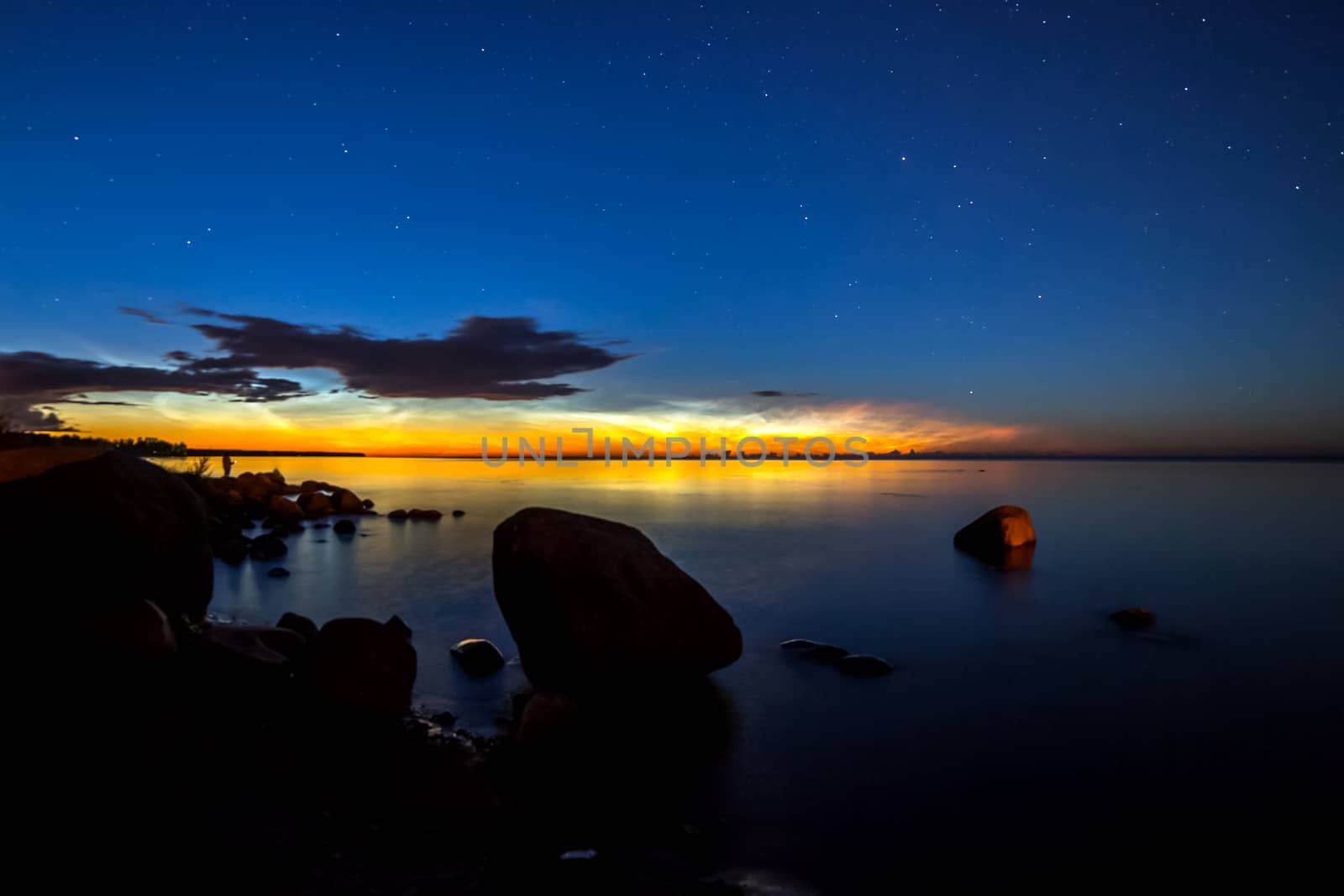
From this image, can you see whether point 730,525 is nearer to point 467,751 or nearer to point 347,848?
point 467,751

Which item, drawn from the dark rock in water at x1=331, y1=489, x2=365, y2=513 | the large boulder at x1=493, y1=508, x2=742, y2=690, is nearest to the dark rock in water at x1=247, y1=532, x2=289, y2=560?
the dark rock in water at x1=331, y1=489, x2=365, y2=513

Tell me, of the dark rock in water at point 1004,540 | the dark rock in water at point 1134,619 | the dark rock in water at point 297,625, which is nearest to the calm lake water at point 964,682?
the dark rock in water at point 1134,619

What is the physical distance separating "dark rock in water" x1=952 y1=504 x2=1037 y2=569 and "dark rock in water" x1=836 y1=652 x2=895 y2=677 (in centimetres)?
1171

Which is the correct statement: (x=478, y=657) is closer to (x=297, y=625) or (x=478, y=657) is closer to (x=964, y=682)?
(x=297, y=625)

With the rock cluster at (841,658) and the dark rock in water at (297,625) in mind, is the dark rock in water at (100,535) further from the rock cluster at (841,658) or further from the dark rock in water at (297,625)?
the rock cluster at (841,658)

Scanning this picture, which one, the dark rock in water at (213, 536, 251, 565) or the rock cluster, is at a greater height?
the dark rock in water at (213, 536, 251, 565)

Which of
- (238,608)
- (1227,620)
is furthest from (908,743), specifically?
(238,608)

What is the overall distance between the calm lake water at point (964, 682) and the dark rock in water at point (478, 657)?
0.25m

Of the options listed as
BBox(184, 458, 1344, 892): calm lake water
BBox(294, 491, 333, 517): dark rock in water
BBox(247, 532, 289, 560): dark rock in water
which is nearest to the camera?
BBox(184, 458, 1344, 892): calm lake water

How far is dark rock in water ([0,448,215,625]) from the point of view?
845 cm

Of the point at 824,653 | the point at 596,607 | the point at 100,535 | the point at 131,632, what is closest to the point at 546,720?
the point at 596,607

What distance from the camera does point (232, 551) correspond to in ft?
60.0

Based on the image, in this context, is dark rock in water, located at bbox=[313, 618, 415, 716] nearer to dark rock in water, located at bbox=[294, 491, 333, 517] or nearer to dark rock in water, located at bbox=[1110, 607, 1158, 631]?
dark rock in water, located at bbox=[1110, 607, 1158, 631]

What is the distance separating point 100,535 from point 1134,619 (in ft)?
57.9
